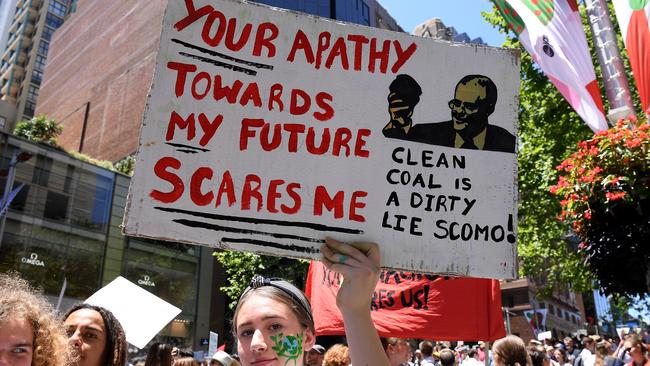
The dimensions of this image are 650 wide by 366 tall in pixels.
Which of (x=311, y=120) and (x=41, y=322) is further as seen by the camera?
(x=311, y=120)

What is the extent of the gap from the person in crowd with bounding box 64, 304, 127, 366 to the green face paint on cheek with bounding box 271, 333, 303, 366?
139 centimetres

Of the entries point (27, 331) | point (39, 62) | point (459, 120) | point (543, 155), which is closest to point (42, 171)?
point (543, 155)

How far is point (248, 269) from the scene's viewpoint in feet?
66.6

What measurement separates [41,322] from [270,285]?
872mm

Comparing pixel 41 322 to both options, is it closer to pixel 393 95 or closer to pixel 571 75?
pixel 393 95

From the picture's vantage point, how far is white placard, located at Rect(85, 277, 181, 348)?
415cm

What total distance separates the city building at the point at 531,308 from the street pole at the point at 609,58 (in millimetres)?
38834

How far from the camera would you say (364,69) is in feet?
7.64

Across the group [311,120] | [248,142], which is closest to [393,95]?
[311,120]

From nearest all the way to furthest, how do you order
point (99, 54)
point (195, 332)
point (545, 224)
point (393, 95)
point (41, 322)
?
point (41, 322), point (393, 95), point (545, 224), point (195, 332), point (99, 54)

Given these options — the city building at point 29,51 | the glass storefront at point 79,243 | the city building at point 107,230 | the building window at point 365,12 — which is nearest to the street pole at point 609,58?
the city building at point 107,230

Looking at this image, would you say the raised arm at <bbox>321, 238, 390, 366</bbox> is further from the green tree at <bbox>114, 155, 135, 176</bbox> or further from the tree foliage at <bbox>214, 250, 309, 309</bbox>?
the green tree at <bbox>114, 155, 135, 176</bbox>

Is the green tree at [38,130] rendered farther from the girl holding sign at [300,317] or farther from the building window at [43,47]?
the building window at [43,47]

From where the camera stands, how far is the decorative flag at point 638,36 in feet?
17.7
